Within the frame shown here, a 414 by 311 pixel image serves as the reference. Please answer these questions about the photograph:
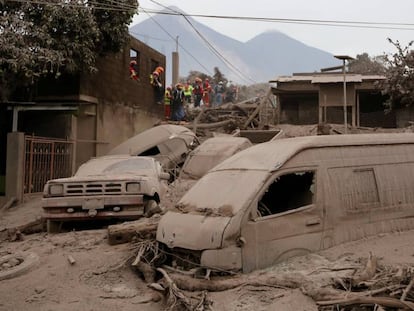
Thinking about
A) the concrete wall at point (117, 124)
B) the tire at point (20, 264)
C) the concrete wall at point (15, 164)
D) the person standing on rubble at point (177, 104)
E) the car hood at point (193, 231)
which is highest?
the person standing on rubble at point (177, 104)

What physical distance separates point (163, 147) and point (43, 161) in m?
3.53

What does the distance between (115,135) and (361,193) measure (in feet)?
46.0

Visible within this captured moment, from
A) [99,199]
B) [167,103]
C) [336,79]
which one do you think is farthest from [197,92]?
[99,199]

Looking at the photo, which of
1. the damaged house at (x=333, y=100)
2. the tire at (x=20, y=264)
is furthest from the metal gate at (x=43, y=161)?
the damaged house at (x=333, y=100)

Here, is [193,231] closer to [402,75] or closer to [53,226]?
[53,226]

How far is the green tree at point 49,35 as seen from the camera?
13172mm

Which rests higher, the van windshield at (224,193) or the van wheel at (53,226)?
the van windshield at (224,193)

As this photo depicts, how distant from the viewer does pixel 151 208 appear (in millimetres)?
9281

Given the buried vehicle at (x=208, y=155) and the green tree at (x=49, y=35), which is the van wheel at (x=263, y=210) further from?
the green tree at (x=49, y=35)

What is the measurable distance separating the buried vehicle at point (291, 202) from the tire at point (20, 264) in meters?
2.05

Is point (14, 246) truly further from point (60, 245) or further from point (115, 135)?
point (115, 135)

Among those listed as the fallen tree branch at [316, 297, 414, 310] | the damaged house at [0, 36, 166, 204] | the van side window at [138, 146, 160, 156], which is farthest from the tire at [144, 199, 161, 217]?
the damaged house at [0, 36, 166, 204]

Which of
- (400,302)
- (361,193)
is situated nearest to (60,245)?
(361,193)

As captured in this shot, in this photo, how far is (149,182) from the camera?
9.27 meters
